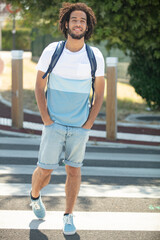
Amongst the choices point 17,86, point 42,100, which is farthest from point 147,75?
point 42,100

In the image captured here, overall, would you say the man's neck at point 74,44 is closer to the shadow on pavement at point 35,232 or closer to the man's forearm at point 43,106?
the man's forearm at point 43,106

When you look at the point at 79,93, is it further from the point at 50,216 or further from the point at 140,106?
the point at 140,106

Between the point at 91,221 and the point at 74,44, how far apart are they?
1.76m

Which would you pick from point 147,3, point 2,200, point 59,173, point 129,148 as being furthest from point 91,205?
point 147,3

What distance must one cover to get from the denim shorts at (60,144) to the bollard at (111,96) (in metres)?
5.50

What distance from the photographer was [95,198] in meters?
5.71

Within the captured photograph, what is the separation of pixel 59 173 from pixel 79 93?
2.86m

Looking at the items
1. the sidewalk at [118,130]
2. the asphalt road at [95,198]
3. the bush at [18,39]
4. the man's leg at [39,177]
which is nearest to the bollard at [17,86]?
the sidewalk at [118,130]

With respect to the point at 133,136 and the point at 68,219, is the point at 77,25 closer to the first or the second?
the point at 68,219

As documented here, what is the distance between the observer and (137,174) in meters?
7.07

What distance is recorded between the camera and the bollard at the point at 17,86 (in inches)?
409

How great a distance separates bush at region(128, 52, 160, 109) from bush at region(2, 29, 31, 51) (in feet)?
110

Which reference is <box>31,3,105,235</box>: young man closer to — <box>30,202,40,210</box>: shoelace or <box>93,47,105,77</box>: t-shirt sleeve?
<box>93,47,105,77</box>: t-shirt sleeve

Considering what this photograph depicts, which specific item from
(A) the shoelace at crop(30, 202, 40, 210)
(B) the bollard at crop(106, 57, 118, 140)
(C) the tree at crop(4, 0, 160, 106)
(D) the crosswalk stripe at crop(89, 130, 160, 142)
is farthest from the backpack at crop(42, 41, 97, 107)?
(C) the tree at crop(4, 0, 160, 106)
